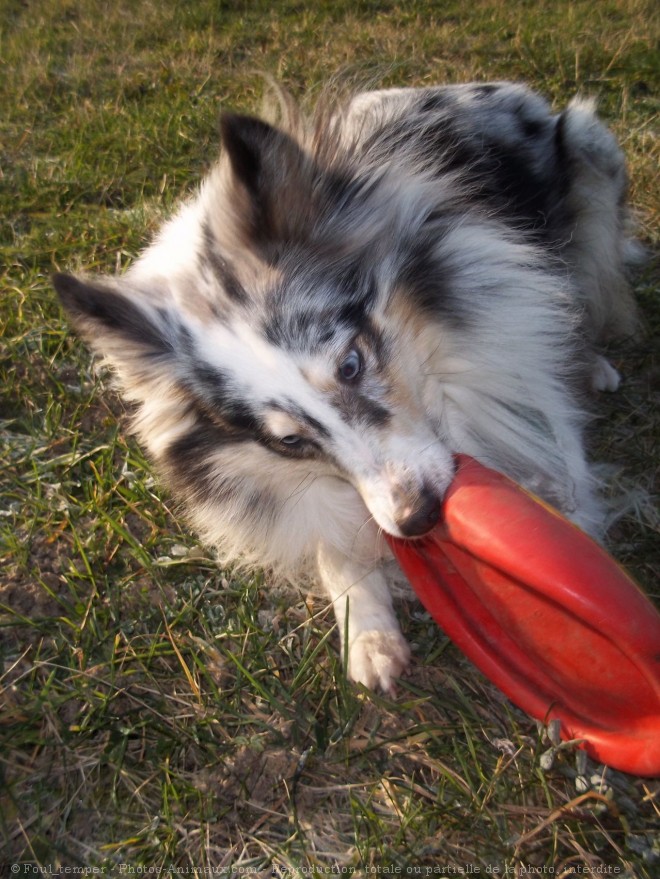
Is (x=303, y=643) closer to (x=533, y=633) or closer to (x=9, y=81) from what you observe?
(x=533, y=633)

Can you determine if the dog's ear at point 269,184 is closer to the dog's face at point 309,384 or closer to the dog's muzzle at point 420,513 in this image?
the dog's face at point 309,384

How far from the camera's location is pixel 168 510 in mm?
3025

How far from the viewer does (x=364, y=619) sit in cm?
251

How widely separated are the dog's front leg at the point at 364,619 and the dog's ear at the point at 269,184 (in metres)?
A: 1.12

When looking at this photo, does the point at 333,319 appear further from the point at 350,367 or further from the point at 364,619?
the point at 364,619

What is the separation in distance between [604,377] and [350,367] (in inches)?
63.4

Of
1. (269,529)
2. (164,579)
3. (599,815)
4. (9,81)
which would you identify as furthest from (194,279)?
(9,81)

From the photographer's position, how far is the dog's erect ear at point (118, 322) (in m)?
2.22

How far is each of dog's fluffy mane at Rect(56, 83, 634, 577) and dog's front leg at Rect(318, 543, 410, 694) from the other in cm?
9

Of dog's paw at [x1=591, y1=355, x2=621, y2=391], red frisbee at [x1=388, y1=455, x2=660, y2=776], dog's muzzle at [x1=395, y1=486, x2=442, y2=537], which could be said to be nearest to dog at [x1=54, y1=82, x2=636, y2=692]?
dog's muzzle at [x1=395, y1=486, x2=442, y2=537]

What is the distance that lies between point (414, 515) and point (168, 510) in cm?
136

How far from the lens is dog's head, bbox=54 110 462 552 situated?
2076mm

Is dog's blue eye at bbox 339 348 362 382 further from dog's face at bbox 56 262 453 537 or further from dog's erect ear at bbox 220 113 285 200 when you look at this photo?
dog's erect ear at bbox 220 113 285 200

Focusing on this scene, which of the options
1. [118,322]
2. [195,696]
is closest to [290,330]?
[118,322]
